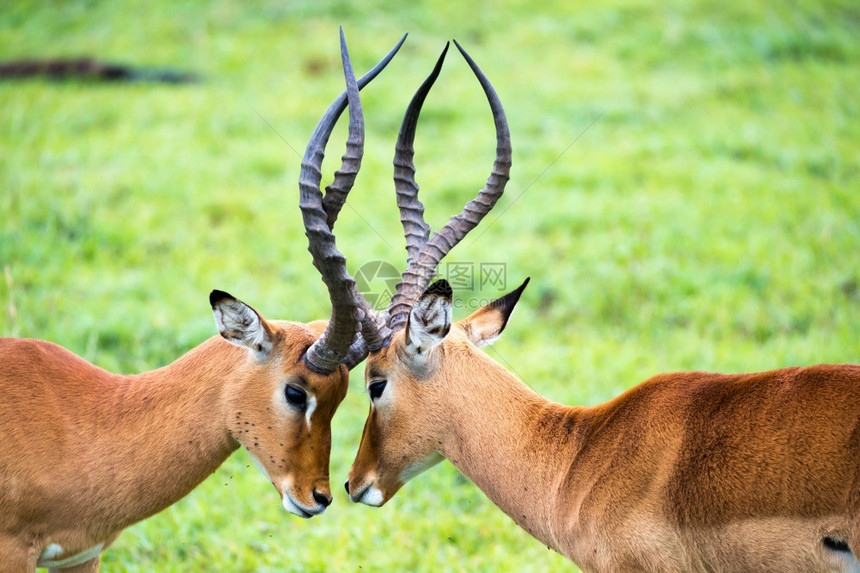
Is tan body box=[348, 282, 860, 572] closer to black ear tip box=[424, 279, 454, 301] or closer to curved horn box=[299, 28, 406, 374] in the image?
black ear tip box=[424, 279, 454, 301]

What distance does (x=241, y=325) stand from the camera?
3.64 m

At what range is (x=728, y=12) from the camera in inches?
515

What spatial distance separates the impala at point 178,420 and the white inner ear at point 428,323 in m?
0.22

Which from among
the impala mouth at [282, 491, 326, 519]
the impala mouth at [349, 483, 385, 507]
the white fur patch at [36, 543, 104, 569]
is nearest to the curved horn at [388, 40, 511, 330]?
the impala mouth at [349, 483, 385, 507]

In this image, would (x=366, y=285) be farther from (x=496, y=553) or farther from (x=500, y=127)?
(x=500, y=127)

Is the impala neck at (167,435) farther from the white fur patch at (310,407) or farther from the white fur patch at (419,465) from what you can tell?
the white fur patch at (419,465)

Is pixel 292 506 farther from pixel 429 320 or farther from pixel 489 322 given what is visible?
pixel 489 322

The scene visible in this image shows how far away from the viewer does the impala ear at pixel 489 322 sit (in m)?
4.09

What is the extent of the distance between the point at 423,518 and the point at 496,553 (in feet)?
1.77

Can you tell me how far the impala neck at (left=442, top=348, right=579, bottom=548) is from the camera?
142 inches

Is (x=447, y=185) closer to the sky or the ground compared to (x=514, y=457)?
closer to the ground

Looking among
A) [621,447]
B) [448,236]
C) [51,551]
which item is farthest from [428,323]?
[51,551]

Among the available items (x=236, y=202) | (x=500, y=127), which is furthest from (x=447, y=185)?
(x=500, y=127)

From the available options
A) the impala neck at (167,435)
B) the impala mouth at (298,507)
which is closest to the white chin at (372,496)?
the impala mouth at (298,507)
